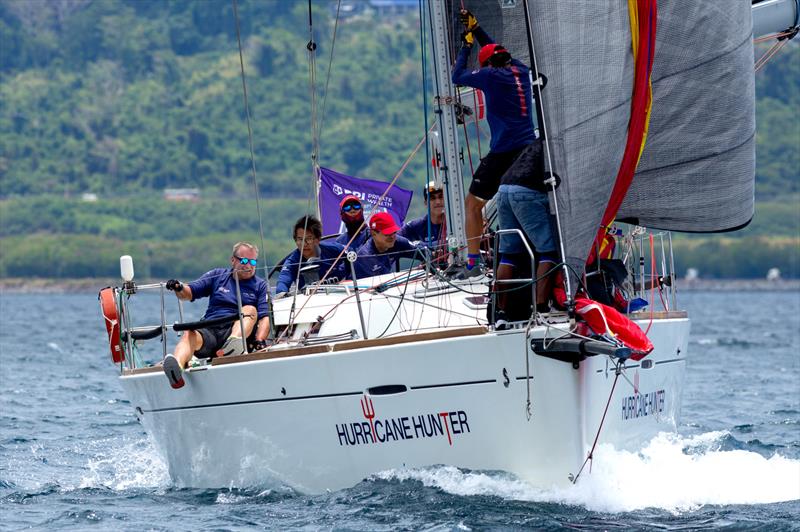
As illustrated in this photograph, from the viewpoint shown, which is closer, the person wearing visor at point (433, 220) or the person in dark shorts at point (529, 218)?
the person in dark shorts at point (529, 218)

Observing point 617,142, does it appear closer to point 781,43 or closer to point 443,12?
point 443,12

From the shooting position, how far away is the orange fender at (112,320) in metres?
9.48

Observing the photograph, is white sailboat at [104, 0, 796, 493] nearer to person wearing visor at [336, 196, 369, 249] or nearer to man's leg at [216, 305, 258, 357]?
man's leg at [216, 305, 258, 357]

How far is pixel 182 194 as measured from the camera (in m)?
100

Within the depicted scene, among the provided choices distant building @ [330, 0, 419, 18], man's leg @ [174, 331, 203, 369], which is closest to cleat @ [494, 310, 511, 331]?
man's leg @ [174, 331, 203, 369]

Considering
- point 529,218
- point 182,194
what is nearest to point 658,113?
point 529,218

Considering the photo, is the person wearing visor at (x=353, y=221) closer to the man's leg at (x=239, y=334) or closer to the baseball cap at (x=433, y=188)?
the baseball cap at (x=433, y=188)

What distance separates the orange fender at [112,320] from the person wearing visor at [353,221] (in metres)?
1.97

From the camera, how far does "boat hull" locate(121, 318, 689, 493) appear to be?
25.0 ft

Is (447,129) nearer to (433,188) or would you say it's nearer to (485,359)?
(433,188)

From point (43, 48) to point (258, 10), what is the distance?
66.1 feet

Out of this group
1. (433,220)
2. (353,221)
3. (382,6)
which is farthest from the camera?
(382,6)

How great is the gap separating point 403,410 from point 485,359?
58 centimetres

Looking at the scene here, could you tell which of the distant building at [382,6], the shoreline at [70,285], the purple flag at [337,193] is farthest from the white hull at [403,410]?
the distant building at [382,6]
